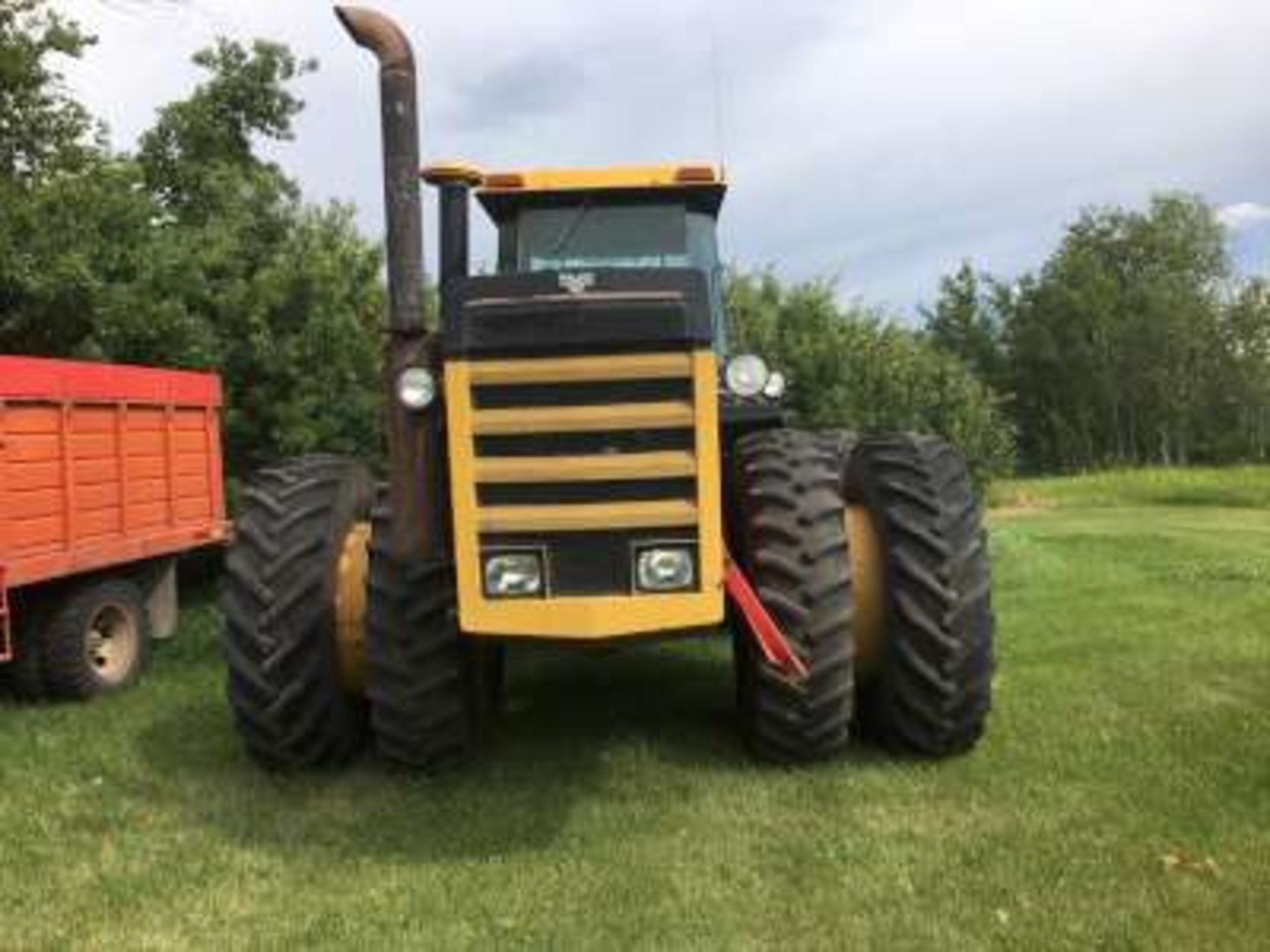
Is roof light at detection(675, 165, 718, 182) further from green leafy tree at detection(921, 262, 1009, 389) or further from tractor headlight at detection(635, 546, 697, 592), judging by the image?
green leafy tree at detection(921, 262, 1009, 389)

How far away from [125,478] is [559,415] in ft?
16.7

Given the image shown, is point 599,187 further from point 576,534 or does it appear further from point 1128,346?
point 1128,346

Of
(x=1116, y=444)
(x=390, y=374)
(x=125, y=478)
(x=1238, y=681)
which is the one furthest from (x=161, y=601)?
(x=1116, y=444)

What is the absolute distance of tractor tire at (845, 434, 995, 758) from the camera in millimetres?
6879

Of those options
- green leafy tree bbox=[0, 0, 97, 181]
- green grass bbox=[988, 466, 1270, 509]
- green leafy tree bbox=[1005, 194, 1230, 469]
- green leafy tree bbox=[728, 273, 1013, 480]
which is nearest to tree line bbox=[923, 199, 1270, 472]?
green leafy tree bbox=[1005, 194, 1230, 469]

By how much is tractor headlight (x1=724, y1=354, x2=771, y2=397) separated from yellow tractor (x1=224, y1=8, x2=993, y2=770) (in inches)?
0.4

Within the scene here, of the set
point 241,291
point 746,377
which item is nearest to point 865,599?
point 746,377

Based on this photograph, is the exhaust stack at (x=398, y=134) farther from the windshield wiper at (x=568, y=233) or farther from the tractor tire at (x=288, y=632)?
the windshield wiper at (x=568, y=233)

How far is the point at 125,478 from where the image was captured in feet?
34.0

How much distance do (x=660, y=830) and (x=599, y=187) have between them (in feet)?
10.6

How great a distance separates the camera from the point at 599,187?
7957 millimetres

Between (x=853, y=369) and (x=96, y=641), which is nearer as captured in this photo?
(x=96, y=641)

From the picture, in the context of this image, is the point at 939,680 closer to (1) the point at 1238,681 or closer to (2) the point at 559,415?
(2) the point at 559,415

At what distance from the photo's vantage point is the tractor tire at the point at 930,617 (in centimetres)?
688
